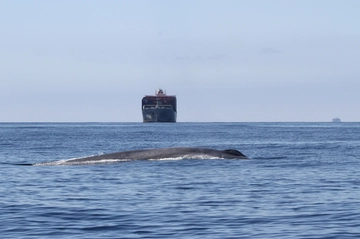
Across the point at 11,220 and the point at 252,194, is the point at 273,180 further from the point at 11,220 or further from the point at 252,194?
the point at 11,220

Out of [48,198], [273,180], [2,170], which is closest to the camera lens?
[48,198]

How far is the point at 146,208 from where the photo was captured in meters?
21.8

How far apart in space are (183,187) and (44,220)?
7693 millimetres

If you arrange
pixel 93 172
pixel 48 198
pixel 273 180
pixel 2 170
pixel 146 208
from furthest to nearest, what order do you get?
pixel 2 170 < pixel 93 172 < pixel 273 180 < pixel 48 198 < pixel 146 208

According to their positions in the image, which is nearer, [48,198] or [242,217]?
[242,217]

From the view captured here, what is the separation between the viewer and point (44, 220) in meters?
20.0

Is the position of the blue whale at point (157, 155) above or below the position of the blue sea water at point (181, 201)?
above

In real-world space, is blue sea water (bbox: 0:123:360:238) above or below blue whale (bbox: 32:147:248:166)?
below

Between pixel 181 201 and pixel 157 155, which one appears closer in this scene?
pixel 181 201

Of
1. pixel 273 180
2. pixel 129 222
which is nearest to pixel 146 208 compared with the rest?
pixel 129 222

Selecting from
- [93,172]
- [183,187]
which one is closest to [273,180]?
[183,187]

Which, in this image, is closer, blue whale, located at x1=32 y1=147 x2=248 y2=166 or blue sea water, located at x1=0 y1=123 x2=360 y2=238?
blue sea water, located at x1=0 y1=123 x2=360 y2=238

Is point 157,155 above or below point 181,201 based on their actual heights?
above

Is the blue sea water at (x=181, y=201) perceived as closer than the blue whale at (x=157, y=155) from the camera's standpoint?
Yes
